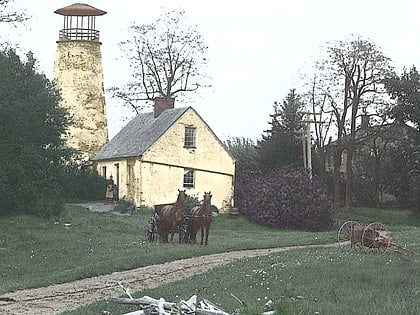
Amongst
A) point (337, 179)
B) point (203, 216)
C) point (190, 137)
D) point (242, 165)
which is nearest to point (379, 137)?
point (337, 179)

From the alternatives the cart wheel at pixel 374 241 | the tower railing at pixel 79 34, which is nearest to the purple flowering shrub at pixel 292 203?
the tower railing at pixel 79 34

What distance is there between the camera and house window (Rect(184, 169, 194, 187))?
51.1 meters

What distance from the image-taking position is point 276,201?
44875mm

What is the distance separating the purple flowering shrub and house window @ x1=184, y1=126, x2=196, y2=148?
6.21 metres

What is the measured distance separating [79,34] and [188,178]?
11.5m

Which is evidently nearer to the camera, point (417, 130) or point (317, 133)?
point (417, 130)

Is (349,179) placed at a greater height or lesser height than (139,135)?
lesser

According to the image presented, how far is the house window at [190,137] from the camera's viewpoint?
51081 mm

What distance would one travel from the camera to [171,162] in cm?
5047

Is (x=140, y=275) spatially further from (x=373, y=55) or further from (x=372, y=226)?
(x=373, y=55)

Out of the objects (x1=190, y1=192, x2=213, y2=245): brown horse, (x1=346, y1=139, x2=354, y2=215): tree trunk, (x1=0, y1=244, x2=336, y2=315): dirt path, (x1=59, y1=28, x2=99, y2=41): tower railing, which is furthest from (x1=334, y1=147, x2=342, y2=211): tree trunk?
(x1=0, y1=244, x2=336, y2=315): dirt path

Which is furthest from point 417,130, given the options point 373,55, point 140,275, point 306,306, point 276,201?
point 306,306

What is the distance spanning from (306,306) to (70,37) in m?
44.1

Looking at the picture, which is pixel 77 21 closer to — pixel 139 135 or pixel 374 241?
pixel 139 135
